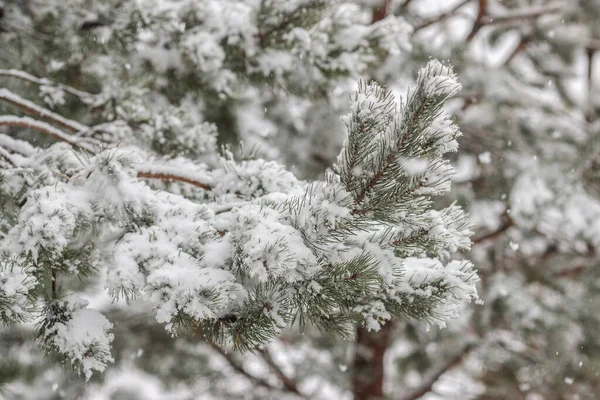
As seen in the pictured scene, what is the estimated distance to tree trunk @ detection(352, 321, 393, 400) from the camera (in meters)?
4.98

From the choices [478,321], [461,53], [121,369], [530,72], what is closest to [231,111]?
[461,53]

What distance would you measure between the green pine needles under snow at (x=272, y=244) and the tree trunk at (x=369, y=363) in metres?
3.45

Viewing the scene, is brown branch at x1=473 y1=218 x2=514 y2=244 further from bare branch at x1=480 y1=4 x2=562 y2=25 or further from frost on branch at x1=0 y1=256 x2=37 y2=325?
frost on branch at x1=0 y1=256 x2=37 y2=325

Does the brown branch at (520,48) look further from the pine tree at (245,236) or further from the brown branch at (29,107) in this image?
the brown branch at (29,107)

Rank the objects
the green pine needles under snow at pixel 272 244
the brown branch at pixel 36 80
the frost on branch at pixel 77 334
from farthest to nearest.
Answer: the brown branch at pixel 36 80
the frost on branch at pixel 77 334
the green pine needles under snow at pixel 272 244

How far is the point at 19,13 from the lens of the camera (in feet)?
11.1

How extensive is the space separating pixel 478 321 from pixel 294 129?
8.43 ft

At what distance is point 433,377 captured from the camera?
4734mm

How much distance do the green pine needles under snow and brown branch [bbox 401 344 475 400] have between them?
3.29 meters

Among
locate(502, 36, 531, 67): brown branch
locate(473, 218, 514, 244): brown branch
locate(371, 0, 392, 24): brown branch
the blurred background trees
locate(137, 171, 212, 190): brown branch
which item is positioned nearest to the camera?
locate(137, 171, 212, 190): brown branch

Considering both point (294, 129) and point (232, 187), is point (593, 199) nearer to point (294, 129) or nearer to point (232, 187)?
point (294, 129)

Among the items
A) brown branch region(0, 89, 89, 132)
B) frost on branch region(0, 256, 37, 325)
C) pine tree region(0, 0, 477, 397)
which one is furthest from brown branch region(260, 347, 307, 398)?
frost on branch region(0, 256, 37, 325)

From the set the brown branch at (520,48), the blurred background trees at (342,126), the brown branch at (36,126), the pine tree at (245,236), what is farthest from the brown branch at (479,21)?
the brown branch at (36,126)

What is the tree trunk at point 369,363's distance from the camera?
4977mm
